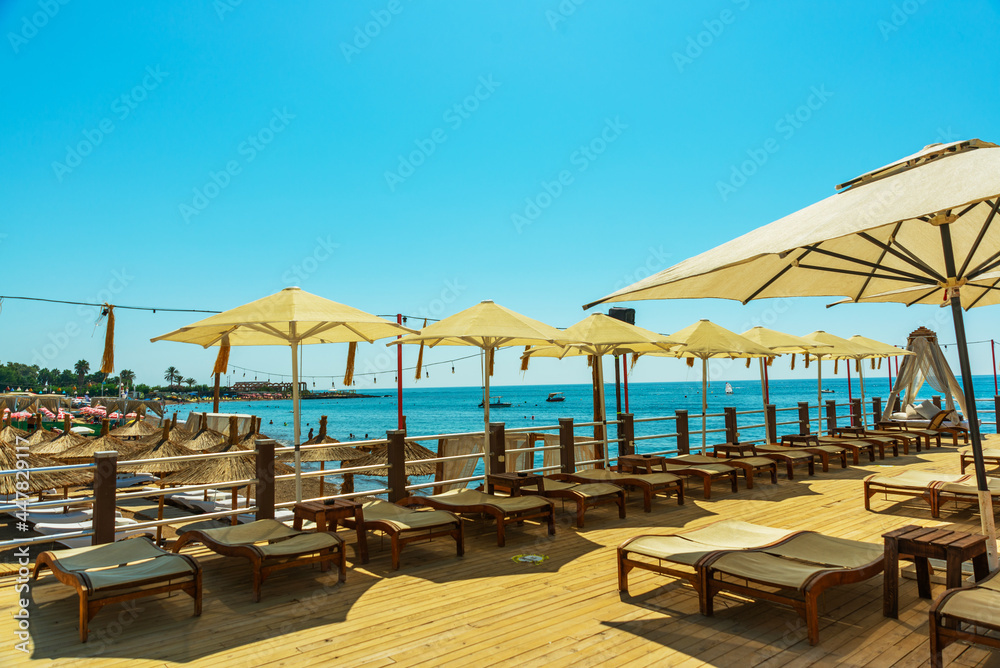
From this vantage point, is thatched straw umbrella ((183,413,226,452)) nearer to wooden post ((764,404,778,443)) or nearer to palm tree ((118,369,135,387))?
wooden post ((764,404,778,443))

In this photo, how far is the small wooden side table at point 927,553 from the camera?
3479 mm

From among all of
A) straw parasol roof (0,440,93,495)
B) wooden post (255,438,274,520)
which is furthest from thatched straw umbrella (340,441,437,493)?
wooden post (255,438,274,520)

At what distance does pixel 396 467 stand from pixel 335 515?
1.47 m

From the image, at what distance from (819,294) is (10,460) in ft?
48.9

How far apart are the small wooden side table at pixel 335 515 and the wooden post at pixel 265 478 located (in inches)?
13.4

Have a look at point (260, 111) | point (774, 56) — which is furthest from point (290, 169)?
point (774, 56)

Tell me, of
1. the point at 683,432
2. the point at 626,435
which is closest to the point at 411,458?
the point at 626,435

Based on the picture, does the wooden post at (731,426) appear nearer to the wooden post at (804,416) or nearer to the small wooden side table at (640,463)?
the wooden post at (804,416)

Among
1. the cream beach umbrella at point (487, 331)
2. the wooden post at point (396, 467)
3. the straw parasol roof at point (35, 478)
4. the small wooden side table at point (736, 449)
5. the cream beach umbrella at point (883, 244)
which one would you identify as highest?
the cream beach umbrella at point (883, 244)

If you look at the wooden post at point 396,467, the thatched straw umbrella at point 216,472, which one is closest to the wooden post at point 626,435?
the wooden post at point 396,467

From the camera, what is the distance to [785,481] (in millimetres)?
9242

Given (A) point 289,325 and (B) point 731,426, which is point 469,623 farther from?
(B) point 731,426

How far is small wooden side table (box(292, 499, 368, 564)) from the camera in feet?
17.1

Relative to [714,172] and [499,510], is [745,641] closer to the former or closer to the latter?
[499,510]
